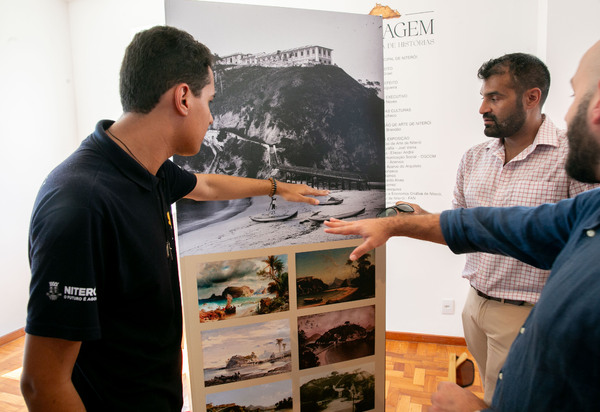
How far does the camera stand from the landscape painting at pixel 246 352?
65.3 inches

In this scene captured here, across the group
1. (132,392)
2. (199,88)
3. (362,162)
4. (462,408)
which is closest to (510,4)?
(362,162)


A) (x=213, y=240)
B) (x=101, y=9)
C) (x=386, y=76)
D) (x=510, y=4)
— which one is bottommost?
(x=213, y=240)

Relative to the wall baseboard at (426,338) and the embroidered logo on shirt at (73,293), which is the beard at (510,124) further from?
the wall baseboard at (426,338)

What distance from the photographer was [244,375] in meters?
1.70

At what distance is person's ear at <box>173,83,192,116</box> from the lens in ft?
3.75

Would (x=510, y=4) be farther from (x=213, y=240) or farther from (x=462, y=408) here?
(x=462, y=408)

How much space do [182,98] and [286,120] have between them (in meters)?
0.57

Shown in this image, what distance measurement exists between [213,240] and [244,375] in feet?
1.99

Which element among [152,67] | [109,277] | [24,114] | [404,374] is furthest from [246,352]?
[24,114]

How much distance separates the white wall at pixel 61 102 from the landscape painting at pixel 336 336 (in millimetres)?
1696

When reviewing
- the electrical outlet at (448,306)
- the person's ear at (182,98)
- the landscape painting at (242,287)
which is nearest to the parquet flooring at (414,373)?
the electrical outlet at (448,306)

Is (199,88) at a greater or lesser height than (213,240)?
greater

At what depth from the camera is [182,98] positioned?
→ 1162mm

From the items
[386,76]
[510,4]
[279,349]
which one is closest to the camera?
[279,349]
